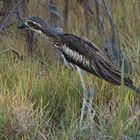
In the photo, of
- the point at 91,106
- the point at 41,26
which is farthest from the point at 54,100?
the point at 41,26

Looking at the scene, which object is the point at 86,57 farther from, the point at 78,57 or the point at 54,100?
the point at 54,100

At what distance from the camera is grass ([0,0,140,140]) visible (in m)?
4.71

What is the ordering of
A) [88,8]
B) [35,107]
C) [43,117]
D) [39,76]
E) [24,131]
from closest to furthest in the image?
[24,131] < [43,117] < [35,107] < [39,76] < [88,8]

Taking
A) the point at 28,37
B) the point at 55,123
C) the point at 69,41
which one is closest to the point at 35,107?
the point at 55,123

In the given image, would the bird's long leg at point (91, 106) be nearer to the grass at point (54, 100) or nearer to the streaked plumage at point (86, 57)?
the grass at point (54, 100)

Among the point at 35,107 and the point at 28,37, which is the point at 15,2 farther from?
the point at 35,107

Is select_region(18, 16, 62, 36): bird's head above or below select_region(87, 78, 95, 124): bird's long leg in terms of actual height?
above

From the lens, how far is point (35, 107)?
549 centimetres

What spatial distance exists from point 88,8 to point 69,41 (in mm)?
1580

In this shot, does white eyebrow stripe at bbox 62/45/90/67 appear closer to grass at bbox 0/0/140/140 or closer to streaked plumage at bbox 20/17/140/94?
streaked plumage at bbox 20/17/140/94

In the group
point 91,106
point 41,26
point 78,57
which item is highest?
point 41,26

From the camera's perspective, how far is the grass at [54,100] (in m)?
4.71

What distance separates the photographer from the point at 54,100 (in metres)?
5.70

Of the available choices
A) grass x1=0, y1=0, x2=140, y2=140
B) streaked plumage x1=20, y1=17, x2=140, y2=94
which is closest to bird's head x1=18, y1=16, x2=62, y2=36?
streaked plumage x1=20, y1=17, x2=140, y2=94
